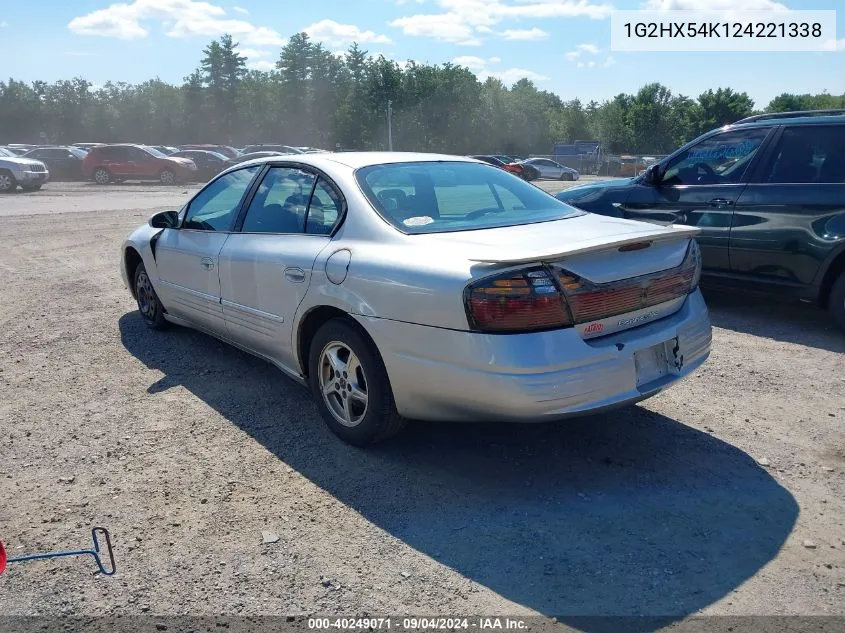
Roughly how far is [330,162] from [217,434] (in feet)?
5.66

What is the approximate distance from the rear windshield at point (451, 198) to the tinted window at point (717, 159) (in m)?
2.88

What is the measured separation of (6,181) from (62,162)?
9.15m

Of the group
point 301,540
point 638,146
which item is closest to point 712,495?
point 301,540

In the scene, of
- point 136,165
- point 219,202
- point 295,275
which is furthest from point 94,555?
point 136,165

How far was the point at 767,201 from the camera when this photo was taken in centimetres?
629

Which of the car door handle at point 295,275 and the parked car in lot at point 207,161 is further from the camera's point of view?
the parked car in lot at point 207,161

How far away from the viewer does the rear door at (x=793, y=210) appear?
593 cm

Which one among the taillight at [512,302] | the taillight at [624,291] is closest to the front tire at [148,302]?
the taillight at [512,302]

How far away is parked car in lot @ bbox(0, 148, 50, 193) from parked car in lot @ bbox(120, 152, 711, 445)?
23672mm

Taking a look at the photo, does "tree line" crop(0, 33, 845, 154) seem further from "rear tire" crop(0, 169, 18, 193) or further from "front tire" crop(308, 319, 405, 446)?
"front tire" crop(308, 319, 405, 446)

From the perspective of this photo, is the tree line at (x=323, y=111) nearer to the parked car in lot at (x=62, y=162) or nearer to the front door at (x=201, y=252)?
the parked car in lot at (x=62, y=162)

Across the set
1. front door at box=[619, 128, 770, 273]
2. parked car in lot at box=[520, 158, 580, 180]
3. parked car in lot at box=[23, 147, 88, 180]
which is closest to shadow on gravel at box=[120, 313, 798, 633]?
front door at box=[619, 128, 770, 273]

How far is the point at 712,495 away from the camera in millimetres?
3414

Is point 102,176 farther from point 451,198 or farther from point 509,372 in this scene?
point 509,372
